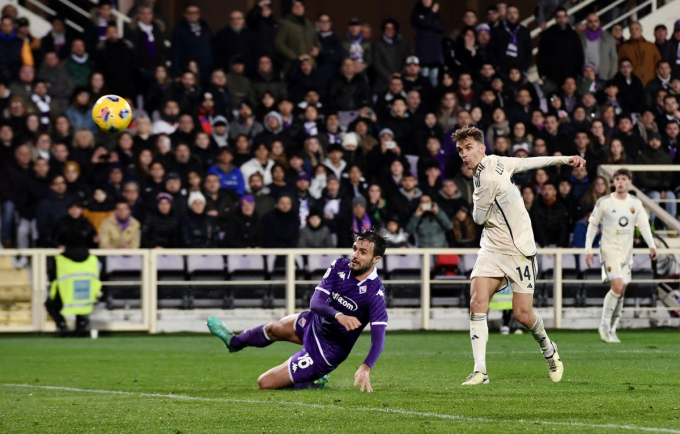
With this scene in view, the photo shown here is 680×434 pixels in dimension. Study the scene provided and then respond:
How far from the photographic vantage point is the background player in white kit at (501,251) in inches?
335

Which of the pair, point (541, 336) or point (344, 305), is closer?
point (344, 305)

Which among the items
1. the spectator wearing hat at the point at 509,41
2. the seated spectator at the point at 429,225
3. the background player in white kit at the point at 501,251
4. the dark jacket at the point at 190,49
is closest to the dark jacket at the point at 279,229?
the seated spectator at the point at 429,225

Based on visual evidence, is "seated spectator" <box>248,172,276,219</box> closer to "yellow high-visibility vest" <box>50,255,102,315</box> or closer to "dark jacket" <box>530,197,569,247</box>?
"yellow high-visibility vest" <box>50,255,102,315</box>

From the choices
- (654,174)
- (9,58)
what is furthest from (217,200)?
(654,174)

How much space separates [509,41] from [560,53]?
937 millimetres

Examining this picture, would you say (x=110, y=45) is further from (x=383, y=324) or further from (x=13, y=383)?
(x=383, y=324)

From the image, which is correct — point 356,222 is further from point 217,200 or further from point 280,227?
point 217,200

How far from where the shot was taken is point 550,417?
20.9ft

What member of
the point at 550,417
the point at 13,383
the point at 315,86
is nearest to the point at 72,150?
the point at 315,86

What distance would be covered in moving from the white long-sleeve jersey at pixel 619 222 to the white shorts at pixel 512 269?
4.67m

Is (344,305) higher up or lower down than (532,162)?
lower down

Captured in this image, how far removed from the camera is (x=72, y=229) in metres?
15.2

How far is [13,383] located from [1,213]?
6.48 metres

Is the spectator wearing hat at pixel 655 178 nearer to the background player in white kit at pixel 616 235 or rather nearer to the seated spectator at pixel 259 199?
the background player in white kit at pixel 616 235
